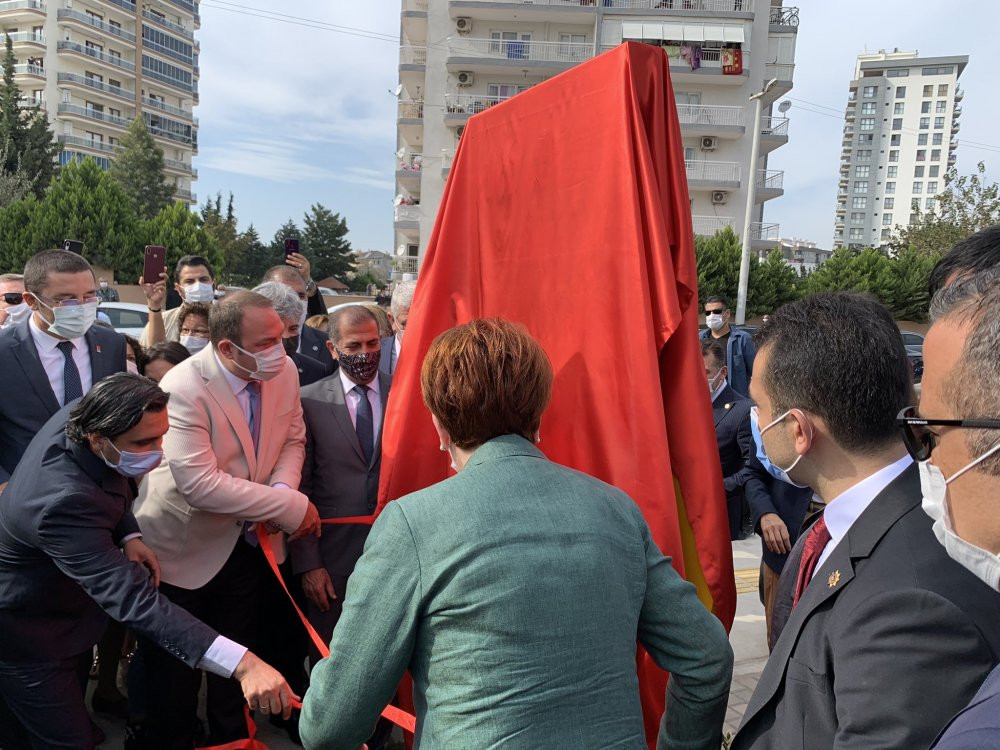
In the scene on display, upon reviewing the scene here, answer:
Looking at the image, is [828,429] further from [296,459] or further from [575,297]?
[296,459]

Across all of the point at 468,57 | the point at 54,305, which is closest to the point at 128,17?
the point at 468,57

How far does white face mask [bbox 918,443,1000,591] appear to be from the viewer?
3.29ft

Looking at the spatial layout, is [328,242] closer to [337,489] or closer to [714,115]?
[714,115]

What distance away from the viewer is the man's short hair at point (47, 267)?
3.87 metres

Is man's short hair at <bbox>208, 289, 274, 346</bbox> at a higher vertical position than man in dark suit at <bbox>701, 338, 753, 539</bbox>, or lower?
higher

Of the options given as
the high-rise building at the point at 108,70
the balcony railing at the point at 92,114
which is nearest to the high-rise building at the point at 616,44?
the balcony railing at the point at 92,114

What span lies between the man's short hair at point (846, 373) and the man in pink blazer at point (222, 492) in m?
2.08

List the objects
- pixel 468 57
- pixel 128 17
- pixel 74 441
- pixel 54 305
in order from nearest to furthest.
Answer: pixel 74 441 → pixel 54 305 → pixel 468 57 → pixel 128 17

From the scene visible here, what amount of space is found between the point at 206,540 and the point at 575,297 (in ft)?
6.43

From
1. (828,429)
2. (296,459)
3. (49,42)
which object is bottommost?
(296,459)

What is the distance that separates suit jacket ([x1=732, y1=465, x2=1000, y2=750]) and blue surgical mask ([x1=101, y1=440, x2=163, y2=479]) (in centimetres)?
210

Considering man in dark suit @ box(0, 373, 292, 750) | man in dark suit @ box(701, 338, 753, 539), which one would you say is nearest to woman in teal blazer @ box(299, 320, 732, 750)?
man in dark suit @ box(0, 373, 292, 750)

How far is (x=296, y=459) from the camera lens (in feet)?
10.7

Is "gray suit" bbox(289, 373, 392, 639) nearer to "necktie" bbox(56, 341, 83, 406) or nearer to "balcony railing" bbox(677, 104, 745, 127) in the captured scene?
"necktie" bbox(56, 341, 83, 406)
